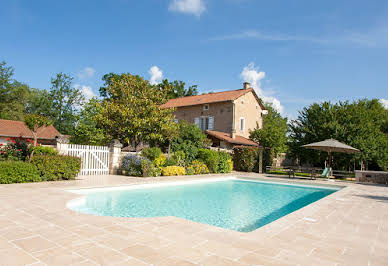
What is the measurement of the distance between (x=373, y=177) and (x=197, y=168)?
1112 cm

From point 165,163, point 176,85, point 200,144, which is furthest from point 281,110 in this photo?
point 165,163

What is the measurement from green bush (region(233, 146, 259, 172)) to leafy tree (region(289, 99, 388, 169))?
12.4 feet

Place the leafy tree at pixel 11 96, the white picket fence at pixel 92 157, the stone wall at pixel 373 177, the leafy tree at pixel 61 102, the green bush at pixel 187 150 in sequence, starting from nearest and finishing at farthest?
the white picket fence at pixel 92 157 < the stone wall at pixel 373 177 < the green bush at pixel 187 150 < the leafy tree at pixel 11 96 < the leafy tree at pixel 61 102

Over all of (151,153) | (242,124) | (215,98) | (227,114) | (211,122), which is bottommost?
(151,153)

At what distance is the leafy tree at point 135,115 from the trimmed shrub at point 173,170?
250 cm

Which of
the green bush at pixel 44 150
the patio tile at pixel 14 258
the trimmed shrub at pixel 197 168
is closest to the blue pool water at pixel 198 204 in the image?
the green bush at pixel 44 150

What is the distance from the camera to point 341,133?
19.8m

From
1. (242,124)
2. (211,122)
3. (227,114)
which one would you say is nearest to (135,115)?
Result: (227,114)

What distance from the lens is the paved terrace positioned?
321cm

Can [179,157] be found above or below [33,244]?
above

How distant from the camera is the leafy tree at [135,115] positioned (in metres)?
16.2

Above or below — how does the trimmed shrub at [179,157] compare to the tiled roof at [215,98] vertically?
below

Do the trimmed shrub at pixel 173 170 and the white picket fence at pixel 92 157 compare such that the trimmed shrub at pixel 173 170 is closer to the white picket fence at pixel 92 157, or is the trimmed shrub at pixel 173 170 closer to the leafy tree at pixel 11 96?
the white picket fence at pixel 92 157

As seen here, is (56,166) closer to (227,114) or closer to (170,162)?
(170,162)
